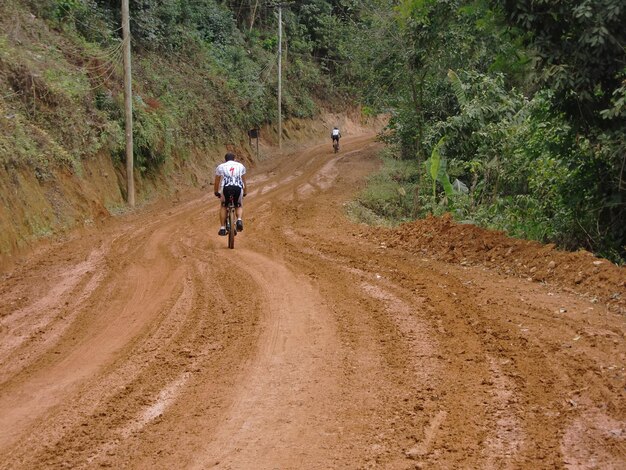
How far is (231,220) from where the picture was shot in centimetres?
1273

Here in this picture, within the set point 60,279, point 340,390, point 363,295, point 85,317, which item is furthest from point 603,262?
point 60,279

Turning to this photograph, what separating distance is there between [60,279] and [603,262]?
336 inches

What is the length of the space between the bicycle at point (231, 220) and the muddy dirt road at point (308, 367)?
174 centimetres

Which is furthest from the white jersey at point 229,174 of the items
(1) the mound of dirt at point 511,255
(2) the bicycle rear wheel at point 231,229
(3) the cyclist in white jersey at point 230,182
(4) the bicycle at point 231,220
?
(1) the mound of dirt at point 511,255

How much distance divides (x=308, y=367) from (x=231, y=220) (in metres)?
7.40

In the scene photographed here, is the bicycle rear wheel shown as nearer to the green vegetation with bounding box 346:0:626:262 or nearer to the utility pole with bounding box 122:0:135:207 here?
the green vegetation with bounding box 346:0:626:262

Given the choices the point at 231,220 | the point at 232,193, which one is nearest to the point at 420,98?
the point at 232,193

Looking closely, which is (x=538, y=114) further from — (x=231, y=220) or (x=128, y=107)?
(x=128, y=107)

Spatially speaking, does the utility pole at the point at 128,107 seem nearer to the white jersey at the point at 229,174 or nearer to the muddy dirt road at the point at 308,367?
the white jersey at the point at 229,174

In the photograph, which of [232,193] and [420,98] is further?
[420,98]

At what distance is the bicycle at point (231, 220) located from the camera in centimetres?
1266

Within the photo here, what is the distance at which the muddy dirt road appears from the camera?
4.17 meters

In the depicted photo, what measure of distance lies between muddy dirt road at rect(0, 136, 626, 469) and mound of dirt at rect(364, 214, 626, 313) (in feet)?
0.80

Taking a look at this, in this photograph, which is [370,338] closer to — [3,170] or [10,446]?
[10,446]
